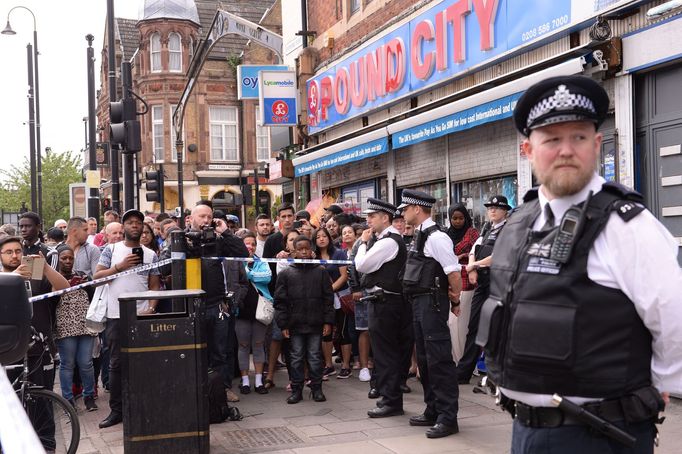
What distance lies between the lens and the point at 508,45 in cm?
1052

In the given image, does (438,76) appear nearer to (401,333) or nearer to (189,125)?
(401,333)

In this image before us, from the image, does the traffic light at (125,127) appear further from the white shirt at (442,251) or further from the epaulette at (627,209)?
the epaulette at (627,209)

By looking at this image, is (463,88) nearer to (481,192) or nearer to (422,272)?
(481,192)

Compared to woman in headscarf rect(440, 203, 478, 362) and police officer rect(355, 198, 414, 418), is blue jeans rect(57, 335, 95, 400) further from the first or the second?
woman in headscarf rect(440, 203, 478, 362)

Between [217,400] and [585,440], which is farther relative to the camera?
[217,400]

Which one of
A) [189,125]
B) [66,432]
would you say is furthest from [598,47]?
[189,125]

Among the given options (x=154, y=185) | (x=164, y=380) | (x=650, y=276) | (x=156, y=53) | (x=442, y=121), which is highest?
(x=156, y=53)

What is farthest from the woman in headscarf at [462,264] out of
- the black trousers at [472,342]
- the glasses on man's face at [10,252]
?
the glasses on man's face at [10,252]

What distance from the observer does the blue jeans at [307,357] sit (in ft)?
27.7

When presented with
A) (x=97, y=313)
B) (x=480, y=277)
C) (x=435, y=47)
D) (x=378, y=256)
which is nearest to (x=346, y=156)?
(x=435, y=47)

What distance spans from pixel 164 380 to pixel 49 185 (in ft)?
160

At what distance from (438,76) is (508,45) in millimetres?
2084

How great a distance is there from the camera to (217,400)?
7.53 metres

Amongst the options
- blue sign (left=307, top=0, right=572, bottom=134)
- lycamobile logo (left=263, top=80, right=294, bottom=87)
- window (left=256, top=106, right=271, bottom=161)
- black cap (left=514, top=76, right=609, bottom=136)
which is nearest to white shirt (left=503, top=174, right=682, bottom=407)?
black cap (left=514, top=76, right=609, bottom=136)
